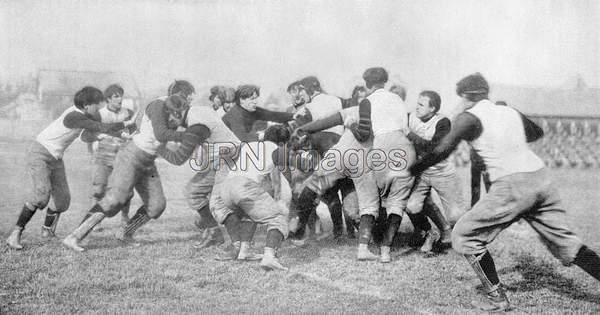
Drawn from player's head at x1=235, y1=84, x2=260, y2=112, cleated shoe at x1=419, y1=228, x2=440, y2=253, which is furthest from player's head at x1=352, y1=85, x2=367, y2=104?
cleated shoe at x1=419, y1=228, x2=440, y2=253

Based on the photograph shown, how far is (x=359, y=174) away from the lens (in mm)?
5586

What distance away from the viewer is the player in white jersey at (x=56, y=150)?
580 cm

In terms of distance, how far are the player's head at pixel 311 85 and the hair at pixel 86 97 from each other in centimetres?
250

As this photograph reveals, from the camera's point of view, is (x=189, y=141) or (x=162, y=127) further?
(x=162, y=127)

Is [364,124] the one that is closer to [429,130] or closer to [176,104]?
[429,130]

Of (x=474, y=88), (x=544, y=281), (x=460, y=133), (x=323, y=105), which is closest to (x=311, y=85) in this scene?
(x=323, y=105)

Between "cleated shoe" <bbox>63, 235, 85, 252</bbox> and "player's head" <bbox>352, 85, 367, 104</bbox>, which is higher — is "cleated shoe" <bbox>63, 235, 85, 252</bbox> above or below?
below

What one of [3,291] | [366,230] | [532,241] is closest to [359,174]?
[366,230]

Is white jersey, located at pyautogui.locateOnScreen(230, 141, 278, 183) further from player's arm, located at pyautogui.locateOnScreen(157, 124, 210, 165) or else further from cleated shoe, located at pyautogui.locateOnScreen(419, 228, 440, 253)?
cleated shoe, located at pyautogui.locateOnScreen(419, 228, 440, 253)

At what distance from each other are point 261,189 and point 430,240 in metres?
2.24

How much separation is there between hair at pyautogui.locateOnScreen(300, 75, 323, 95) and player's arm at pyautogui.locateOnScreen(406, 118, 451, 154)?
1431mm

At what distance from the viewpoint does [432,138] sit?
5535 millimetres

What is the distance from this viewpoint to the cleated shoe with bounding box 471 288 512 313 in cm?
409

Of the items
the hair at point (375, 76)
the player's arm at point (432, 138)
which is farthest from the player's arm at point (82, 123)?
the player's arm at point (432, 138)
